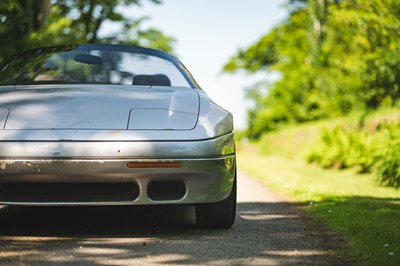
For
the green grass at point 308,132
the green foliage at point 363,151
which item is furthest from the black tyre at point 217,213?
the green grass at point 308,132

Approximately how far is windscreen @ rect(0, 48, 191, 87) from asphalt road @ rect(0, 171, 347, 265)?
106 centimetres

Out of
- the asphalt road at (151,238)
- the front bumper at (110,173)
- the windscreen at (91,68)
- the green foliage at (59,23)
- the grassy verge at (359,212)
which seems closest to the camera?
the asphalt road at (151,238)

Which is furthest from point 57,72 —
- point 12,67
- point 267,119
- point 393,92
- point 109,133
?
point 267,119

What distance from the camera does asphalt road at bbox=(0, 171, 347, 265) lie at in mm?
3361

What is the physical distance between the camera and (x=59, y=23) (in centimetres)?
1505

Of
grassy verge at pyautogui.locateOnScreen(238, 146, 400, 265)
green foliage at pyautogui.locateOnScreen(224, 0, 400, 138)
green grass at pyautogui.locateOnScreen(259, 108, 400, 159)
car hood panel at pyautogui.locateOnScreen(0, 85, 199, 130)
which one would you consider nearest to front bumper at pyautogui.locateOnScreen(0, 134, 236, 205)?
car hood panel at pyautogui.locateOnScreen(0, 85, 199, 130)

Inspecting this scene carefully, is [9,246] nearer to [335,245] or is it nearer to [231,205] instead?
[231,205]

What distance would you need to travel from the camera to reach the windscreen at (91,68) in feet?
16.1

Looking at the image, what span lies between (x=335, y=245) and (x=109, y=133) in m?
1.53

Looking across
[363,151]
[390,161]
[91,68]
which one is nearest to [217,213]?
[91,68]

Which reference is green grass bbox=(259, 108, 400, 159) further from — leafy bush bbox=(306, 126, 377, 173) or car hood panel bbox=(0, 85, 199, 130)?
car hood panel bbox=(0, 85, 199, 130)

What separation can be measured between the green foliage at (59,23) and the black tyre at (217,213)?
234 inches

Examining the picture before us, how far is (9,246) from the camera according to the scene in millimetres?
3645

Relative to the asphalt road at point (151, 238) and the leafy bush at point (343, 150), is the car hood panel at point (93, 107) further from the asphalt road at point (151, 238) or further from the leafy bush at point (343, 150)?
the leafy bush at point (343, 150)
